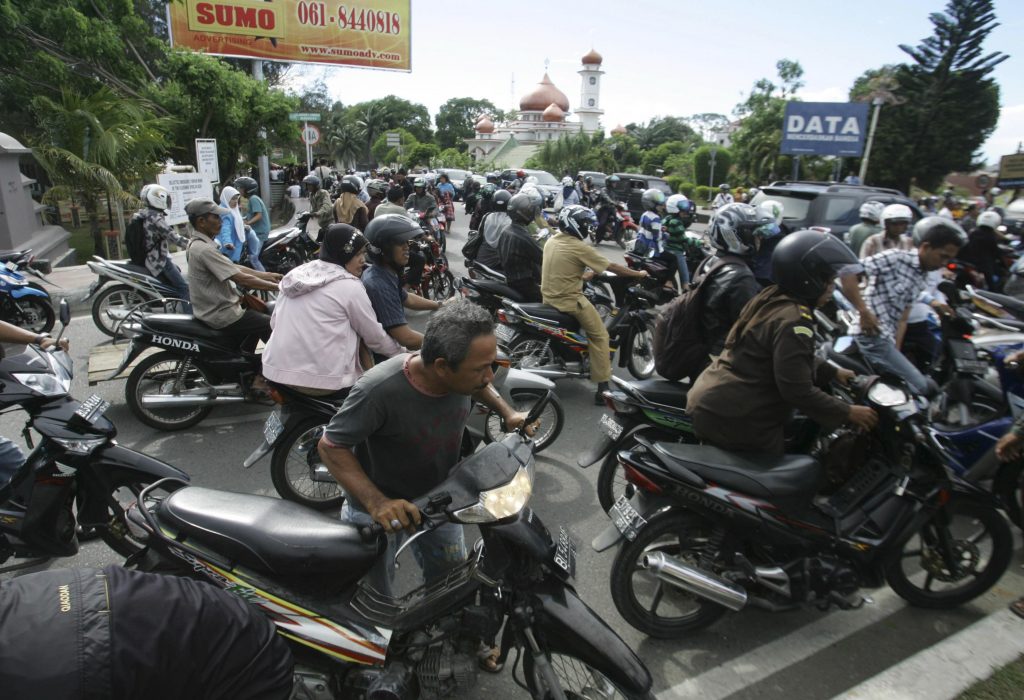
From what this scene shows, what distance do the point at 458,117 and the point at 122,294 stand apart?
90774 mm

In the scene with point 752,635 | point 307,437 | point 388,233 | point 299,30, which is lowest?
point 752,635

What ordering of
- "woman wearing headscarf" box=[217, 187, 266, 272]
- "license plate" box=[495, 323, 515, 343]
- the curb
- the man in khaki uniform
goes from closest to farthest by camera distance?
the curb < the man in khaki uniform < "license plate" box=[495, 323, 515, 343] < "woman wearing headscarf" box=[217, 187, 266, 272]

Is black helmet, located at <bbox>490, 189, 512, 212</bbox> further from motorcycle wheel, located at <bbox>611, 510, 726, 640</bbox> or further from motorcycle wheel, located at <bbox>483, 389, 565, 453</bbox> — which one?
motorcycle wheel, located at <bbox>611, 510, 726, 640</bbox>

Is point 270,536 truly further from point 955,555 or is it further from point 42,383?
point 955,555

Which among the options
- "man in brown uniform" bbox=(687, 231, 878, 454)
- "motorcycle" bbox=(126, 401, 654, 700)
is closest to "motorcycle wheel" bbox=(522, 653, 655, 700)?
"motorcycle" bbox=(126, 401, 654, 700)

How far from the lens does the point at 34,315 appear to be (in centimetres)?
701

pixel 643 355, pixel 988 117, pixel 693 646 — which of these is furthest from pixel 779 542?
pixel 988 117

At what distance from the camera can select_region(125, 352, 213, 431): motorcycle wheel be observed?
4.80 meters

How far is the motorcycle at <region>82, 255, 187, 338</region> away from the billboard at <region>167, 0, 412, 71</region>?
16809mm

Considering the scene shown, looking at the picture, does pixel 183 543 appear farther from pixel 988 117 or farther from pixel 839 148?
pixel 988 117

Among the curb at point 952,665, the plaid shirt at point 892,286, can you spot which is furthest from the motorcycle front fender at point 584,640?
the plaid shirt at point 892,286

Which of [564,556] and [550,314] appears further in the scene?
[550,314]

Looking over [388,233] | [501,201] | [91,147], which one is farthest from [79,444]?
[91,147]

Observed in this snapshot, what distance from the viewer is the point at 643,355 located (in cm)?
657
